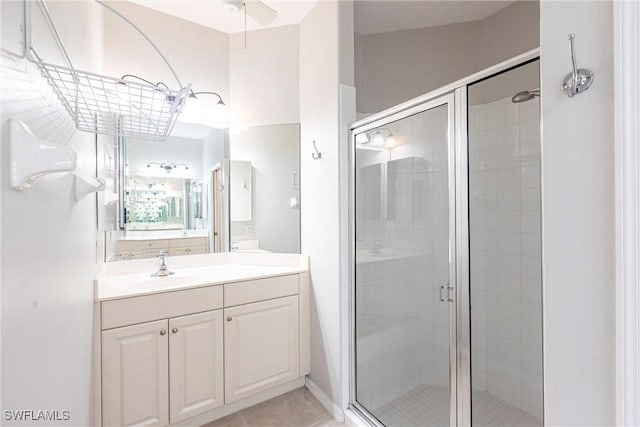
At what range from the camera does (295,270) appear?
2098 millimetres

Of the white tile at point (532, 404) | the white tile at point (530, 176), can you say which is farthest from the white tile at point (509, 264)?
the white tile at point (532, 404)

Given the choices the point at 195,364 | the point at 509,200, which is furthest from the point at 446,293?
the point at 195,364

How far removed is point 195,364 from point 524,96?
2.12 metres

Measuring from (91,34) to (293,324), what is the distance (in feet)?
6.39

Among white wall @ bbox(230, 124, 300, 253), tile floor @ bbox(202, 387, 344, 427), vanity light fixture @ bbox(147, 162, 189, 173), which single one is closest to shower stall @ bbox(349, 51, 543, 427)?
tile floor @ bbox(202, 387, 344, 427)

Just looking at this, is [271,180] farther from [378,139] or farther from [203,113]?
[378,139]

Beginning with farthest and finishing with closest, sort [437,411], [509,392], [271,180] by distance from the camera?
[271,180] → [437,411] → [509,392]

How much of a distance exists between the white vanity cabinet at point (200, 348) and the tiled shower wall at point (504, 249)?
115cm

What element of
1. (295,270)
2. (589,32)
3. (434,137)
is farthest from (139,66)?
(589,32)

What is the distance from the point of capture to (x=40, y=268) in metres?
0.64

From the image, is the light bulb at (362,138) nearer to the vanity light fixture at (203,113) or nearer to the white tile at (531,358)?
the vanity light fixture at (203,113)

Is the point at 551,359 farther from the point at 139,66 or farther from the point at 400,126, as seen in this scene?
the point at 139,66

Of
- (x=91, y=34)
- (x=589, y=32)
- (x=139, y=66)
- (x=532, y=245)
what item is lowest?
(x=532, y=245)

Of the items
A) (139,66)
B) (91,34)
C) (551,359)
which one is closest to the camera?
(551,359)
